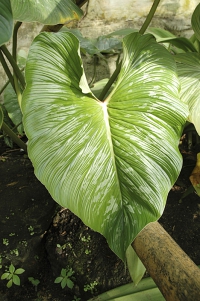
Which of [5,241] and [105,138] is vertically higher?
[105,138]

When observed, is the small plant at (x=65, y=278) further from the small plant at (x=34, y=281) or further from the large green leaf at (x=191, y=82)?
the large green leaf at (x=191, y=82)

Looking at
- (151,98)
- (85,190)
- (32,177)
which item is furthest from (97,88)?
(85,190)

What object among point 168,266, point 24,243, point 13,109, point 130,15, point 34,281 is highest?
point 130,15

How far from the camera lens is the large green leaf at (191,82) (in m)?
0.86

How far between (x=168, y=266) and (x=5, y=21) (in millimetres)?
644

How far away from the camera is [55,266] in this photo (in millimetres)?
1222

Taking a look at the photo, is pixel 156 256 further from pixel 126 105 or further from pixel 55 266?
pixel 55 266

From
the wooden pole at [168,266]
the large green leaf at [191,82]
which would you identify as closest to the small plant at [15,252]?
the wooden pole at [168,266]

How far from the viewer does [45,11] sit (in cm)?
72

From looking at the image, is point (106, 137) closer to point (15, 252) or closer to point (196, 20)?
point (196, 20)

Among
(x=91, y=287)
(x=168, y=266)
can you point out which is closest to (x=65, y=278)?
(x=91, y=287)

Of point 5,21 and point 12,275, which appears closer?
point 5,21

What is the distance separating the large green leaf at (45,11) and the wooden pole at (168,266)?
1.85ft

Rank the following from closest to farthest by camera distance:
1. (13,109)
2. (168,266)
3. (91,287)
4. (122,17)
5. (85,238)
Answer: (168,266) < (91,287) < (85,238) < (13,109) < (122,17)
